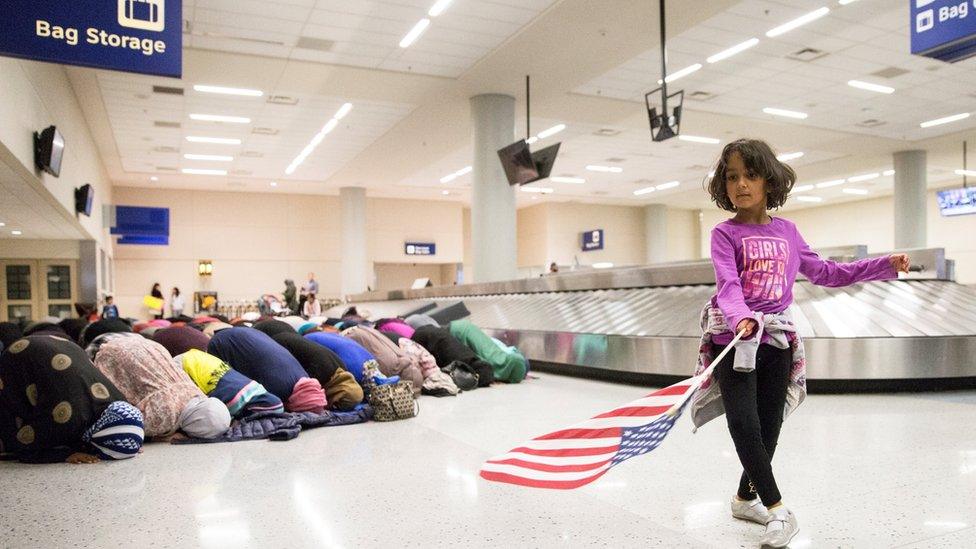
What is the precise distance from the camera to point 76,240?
50.7 feet

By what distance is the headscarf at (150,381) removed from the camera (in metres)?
3.80

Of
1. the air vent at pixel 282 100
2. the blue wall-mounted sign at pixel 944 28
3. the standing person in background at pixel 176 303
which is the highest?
the air vent at pixel 282 100

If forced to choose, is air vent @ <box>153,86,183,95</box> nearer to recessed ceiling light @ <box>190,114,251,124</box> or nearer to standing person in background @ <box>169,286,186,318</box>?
recessed ceiling light @ <box>190,114,251,124</box>

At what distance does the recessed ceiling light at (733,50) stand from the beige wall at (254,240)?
15879 millimetres

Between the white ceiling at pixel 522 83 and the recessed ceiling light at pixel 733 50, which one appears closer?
the white ceiling at pixel 522 83

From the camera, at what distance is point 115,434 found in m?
3.38

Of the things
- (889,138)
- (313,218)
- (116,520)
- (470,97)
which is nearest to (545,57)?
(470,97)

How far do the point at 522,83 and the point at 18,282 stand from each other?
510 inches

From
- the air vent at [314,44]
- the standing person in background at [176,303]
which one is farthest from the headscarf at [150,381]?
the standing person in background at [176,303]

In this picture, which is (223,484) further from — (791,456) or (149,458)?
(791,456)

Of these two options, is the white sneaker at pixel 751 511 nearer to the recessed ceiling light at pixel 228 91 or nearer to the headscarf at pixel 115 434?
the headscarf at pixel 115 434

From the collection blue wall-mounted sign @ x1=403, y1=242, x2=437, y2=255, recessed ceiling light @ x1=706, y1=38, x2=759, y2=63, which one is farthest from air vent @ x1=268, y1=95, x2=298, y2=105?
blue wall-mounted sign @ x1=403, y1=242, x2=437, y2=255

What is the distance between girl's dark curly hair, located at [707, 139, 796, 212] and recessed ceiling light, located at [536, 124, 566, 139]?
1384cm

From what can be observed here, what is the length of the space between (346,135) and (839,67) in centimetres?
1077
